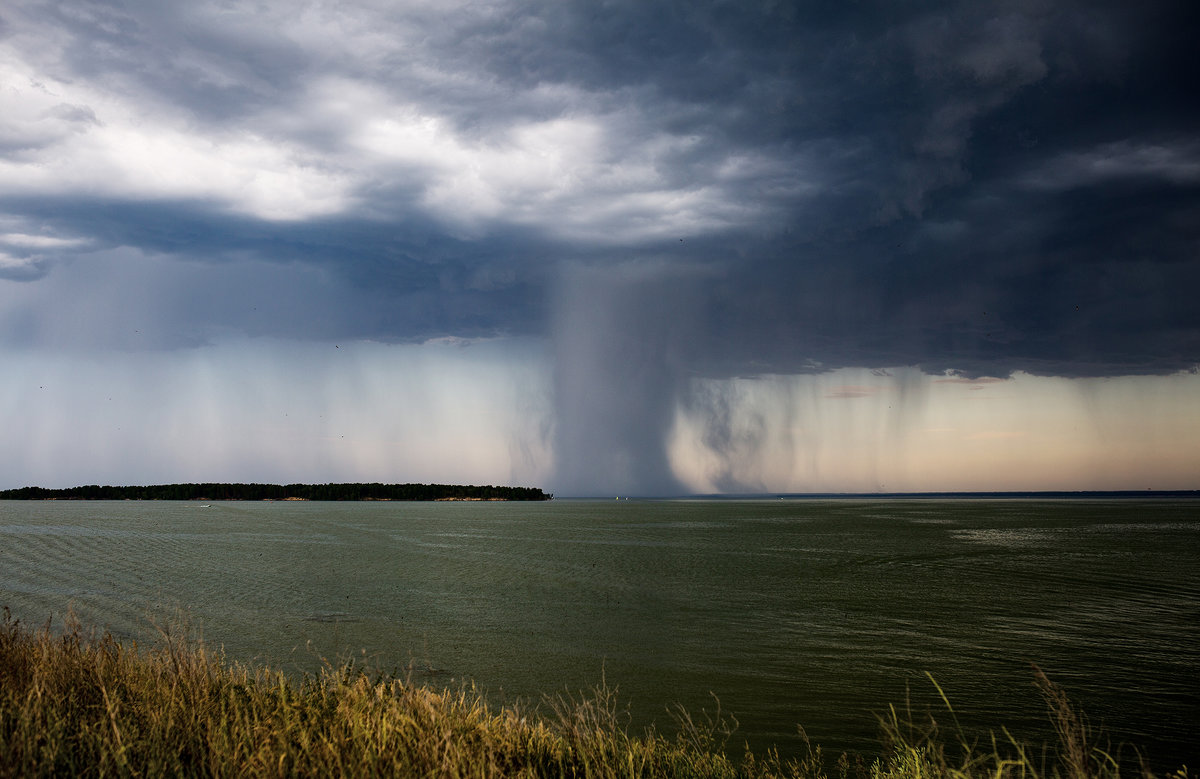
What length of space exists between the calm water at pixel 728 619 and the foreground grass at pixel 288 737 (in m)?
1.48

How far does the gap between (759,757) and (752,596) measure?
18613mm

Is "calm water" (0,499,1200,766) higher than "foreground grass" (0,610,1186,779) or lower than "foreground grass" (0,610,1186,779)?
lower

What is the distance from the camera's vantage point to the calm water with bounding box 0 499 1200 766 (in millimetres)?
15539

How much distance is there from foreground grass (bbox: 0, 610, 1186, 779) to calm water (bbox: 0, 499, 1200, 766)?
4.84 feet

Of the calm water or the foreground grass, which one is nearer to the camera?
the foreground grass

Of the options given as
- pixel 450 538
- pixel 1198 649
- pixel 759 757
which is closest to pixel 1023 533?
pixel 450 538

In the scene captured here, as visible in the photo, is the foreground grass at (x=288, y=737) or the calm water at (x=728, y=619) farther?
the calm water at (x=728, y=619)

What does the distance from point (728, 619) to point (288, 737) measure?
62.1 feet

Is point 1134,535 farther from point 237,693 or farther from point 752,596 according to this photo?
point 237,693

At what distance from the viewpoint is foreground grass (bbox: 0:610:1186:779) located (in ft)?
23.1

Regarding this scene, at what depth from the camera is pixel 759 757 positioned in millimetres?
12023

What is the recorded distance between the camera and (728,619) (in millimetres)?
25000

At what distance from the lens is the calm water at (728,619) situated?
15539 mm

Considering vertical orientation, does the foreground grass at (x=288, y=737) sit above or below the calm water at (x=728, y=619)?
above
